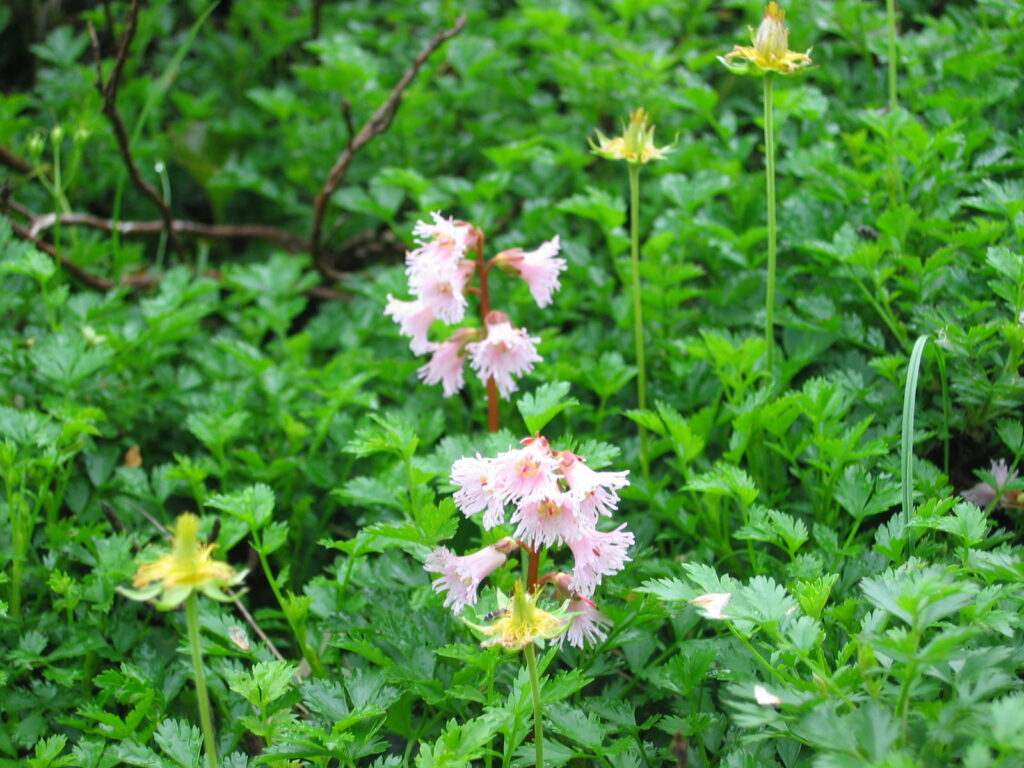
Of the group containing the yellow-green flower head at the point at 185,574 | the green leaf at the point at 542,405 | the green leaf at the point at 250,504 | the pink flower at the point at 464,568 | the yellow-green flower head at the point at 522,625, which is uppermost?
the yellow-green flower head at the point at 185,574

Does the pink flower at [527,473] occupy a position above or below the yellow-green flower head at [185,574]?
below

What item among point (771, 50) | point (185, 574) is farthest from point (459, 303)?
point (185, 574)

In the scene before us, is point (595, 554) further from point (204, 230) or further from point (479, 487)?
point (204, 230)

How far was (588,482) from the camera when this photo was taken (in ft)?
4.63

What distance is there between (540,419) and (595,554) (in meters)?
0.30

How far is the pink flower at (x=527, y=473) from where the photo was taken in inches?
54.5

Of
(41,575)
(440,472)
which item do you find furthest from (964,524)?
(41,575)

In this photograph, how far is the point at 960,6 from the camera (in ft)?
10.9

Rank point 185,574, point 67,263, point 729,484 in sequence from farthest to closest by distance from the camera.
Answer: point 67,263 < point 729,484 < point 185,574

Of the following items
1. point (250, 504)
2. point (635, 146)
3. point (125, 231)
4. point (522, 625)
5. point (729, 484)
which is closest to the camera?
point (522, 625)

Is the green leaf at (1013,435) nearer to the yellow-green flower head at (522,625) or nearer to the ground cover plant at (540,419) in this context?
the ground cover plant at (540,419)

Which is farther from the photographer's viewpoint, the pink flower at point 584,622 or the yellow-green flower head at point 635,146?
→ the yellow-green flower head at point 635,146

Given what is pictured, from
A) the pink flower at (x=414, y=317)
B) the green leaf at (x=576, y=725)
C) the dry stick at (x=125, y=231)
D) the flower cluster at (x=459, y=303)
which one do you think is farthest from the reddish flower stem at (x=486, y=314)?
the dry stick at (x=125, y=231)

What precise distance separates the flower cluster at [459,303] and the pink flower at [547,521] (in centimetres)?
49
